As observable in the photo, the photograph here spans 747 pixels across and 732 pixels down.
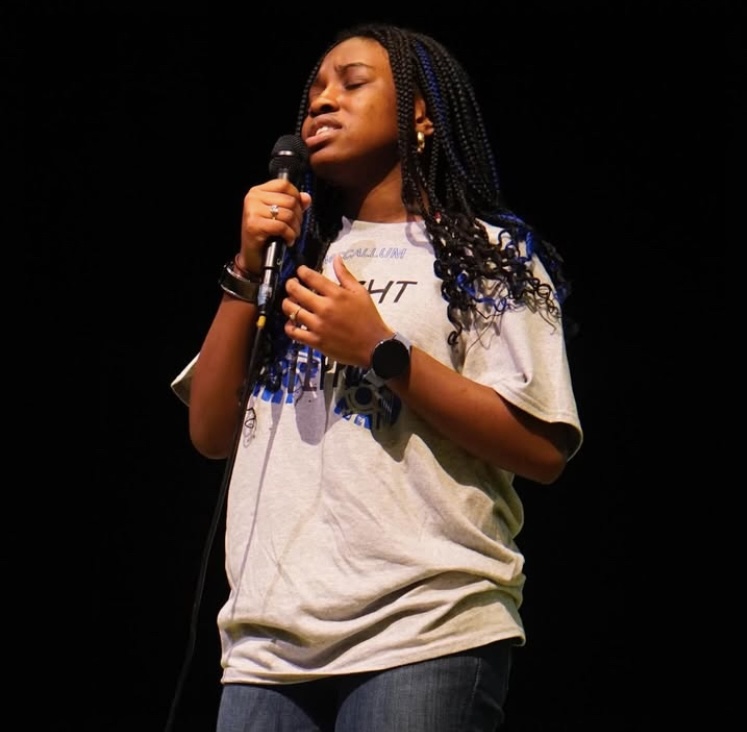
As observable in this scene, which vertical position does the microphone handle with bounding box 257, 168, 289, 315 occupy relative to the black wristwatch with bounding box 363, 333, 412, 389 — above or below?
above

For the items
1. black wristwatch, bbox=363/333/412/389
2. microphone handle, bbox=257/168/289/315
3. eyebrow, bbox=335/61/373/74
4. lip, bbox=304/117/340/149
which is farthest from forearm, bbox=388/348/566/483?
eyebrow, bbox=335/61/373/74

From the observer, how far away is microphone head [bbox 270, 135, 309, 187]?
1426 millimetres

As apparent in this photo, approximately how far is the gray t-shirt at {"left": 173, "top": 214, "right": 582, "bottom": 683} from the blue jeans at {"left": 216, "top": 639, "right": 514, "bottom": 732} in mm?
17

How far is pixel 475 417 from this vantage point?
1.30 m

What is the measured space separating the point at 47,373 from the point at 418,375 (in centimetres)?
150

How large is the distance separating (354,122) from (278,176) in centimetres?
19

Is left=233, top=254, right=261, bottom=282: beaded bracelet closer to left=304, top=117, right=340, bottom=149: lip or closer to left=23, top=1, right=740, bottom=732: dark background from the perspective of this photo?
left=304, top=117, right=340, bottom=149: lip

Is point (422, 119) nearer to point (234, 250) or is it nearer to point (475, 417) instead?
point (475, 417)

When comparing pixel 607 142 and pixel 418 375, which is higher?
pixel 607 142

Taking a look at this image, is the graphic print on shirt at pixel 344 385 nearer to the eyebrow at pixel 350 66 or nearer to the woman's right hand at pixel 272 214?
the woman's right hand at pixel 272 214

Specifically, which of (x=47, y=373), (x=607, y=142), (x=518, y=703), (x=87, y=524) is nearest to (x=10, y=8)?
(x=47, y=373)

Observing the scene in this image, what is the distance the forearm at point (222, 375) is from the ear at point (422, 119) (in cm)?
39

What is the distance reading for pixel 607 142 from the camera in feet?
8.11

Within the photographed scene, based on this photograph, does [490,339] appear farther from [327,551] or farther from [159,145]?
[159,145]
